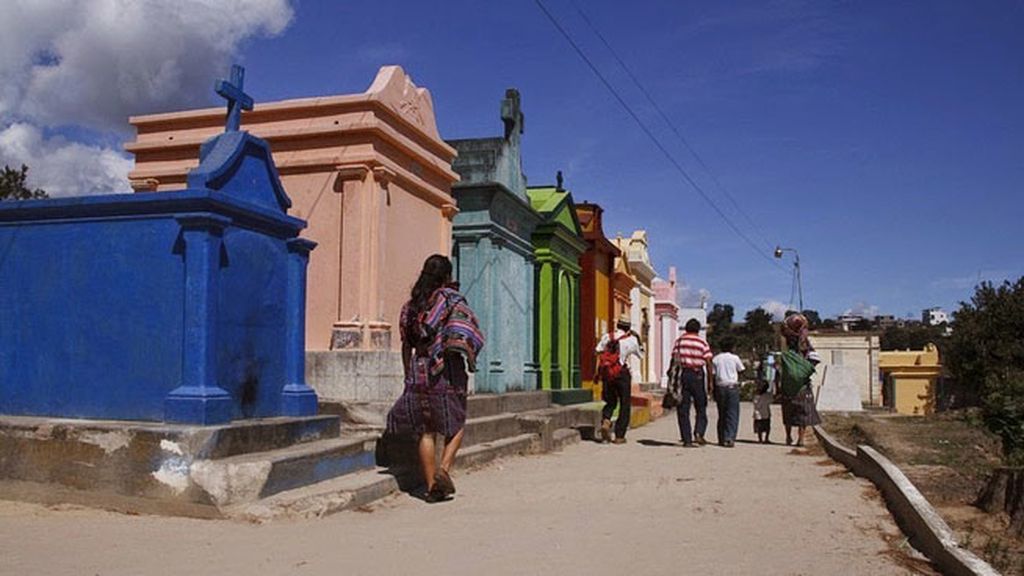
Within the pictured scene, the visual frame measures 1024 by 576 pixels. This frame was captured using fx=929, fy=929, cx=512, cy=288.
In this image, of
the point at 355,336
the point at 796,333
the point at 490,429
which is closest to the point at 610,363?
the point at 796,333

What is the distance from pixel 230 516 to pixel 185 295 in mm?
1557

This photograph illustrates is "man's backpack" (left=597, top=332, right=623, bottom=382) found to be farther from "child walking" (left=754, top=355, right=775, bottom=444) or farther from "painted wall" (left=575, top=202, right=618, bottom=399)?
"painted wall" (left=575, top=202, right=618, bottom=399)

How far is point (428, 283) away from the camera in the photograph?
684 cm

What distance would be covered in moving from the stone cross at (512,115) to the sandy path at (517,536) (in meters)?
7.86

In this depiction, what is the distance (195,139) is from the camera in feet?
34.1

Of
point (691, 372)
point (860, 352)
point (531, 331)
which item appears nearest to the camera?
point (691, 372)

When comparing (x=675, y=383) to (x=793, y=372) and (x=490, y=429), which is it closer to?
(x=793, y=372)

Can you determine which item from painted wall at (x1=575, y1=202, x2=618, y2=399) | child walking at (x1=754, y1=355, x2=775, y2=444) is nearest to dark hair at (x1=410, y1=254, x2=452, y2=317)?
child walking at (x1=754, y1=355, x2=775, y2=444)

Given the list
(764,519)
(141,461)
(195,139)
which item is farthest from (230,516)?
(195,139)

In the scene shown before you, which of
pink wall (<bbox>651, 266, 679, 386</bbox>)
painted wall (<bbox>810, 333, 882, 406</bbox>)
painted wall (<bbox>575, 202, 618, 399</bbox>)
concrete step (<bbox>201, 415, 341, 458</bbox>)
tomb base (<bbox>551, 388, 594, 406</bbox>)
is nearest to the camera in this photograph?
concrete step (<bbox>201, 415, 341, 458</bbox>)

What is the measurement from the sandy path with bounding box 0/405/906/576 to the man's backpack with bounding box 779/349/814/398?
13.5 ft

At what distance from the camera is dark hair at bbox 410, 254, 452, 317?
680cm

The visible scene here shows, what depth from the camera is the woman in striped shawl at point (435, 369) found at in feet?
21.8

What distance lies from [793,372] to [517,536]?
7.51 m
